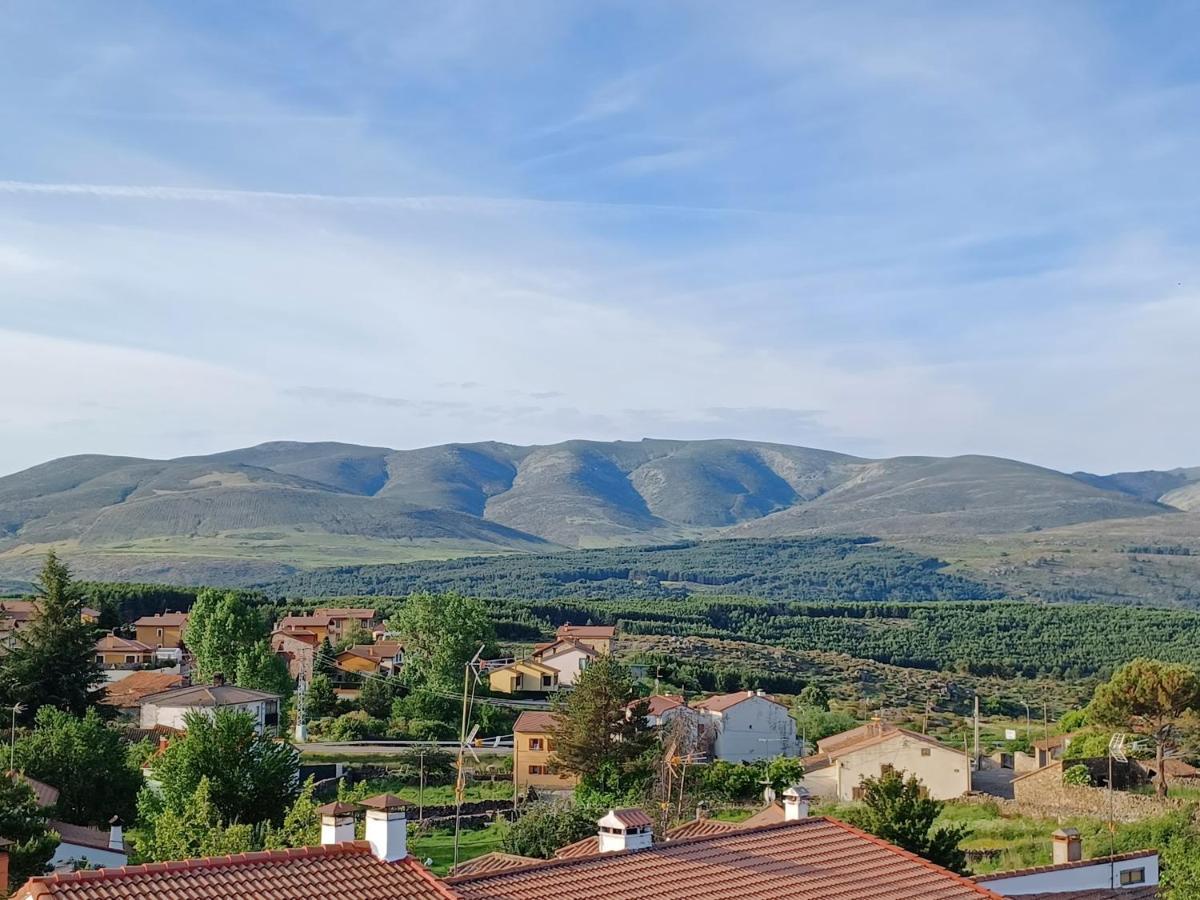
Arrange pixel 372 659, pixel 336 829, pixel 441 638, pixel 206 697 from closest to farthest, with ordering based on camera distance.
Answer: pixel 336 829 < pixel 206 697 < pixel 441 638 < pixel 372 659

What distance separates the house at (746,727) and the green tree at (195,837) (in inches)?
1256

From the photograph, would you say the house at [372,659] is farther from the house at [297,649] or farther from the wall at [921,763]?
the wall at [921,763]

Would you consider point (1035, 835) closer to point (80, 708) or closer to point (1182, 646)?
point (80, 708)

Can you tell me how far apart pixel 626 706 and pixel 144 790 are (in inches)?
754

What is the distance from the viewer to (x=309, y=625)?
8812 cm

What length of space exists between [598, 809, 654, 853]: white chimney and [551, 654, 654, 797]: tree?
2777 cm

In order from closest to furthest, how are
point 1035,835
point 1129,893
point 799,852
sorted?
point 799,852, point 1129,893, point 1035,835

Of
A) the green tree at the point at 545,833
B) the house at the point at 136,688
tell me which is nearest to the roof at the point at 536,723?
the green tree at the point at 545,833

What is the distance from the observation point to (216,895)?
13062mm

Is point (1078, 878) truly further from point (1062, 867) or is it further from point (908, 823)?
point (908, 823)

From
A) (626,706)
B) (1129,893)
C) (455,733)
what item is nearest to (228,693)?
(455,733)

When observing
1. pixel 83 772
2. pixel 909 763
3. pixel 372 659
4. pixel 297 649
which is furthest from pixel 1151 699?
pixel 297 649

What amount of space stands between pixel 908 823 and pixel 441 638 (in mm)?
44346

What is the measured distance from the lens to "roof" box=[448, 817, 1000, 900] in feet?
49.4
